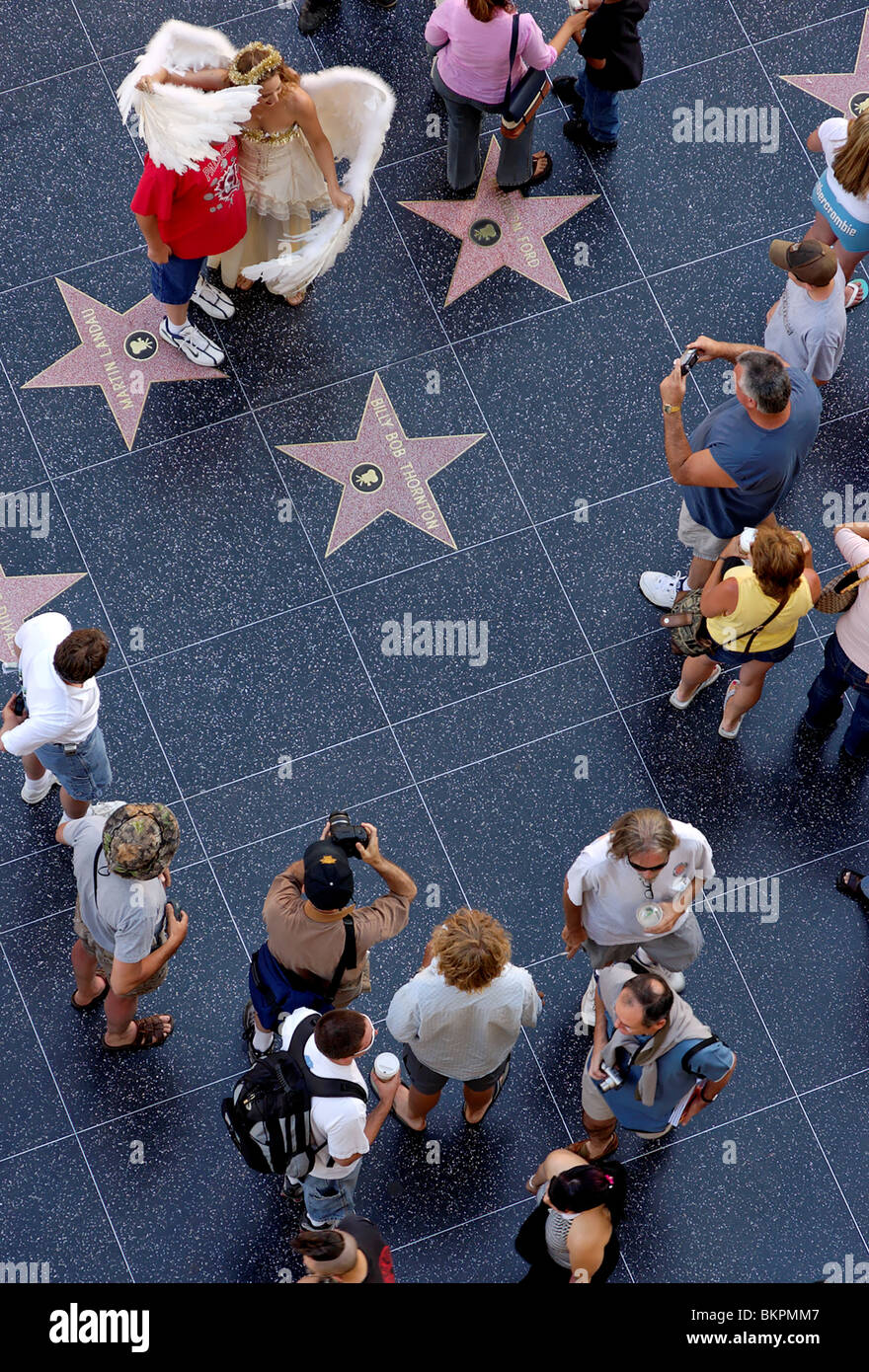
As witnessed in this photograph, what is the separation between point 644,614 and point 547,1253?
2902 mm

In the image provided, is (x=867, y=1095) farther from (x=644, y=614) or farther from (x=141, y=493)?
(x=141, y=493)

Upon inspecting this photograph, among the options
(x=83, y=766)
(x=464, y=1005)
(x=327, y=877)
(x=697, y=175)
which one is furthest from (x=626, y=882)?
(x=697, y=175)

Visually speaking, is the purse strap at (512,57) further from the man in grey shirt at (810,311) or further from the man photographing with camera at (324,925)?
the man photographing with camera at (324,925)

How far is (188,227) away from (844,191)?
2.83 m

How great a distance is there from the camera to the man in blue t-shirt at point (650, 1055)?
16.0 feet

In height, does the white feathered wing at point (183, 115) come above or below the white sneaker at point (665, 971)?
above

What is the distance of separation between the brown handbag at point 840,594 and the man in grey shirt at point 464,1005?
1.88 m

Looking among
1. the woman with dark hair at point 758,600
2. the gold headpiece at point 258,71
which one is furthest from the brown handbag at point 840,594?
the gold headpiece at point 258,71

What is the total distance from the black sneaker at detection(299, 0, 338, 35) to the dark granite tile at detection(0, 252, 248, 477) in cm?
147

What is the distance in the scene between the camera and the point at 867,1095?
6.12 meters

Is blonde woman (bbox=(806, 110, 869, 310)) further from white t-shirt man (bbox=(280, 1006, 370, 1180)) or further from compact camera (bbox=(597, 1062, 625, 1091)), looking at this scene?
white t-shirt man (bbox=(280, 1006, 370, 1180))

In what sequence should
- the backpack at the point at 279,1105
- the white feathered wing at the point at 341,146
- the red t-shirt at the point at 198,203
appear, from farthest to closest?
the white feathered wing at the point at 341,146
the red t-shirt at the point at 198,203
the backpack at the point at 279,1105

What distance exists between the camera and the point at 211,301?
7.13 m

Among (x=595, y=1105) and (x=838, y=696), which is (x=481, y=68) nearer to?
(x=838, y=696)
